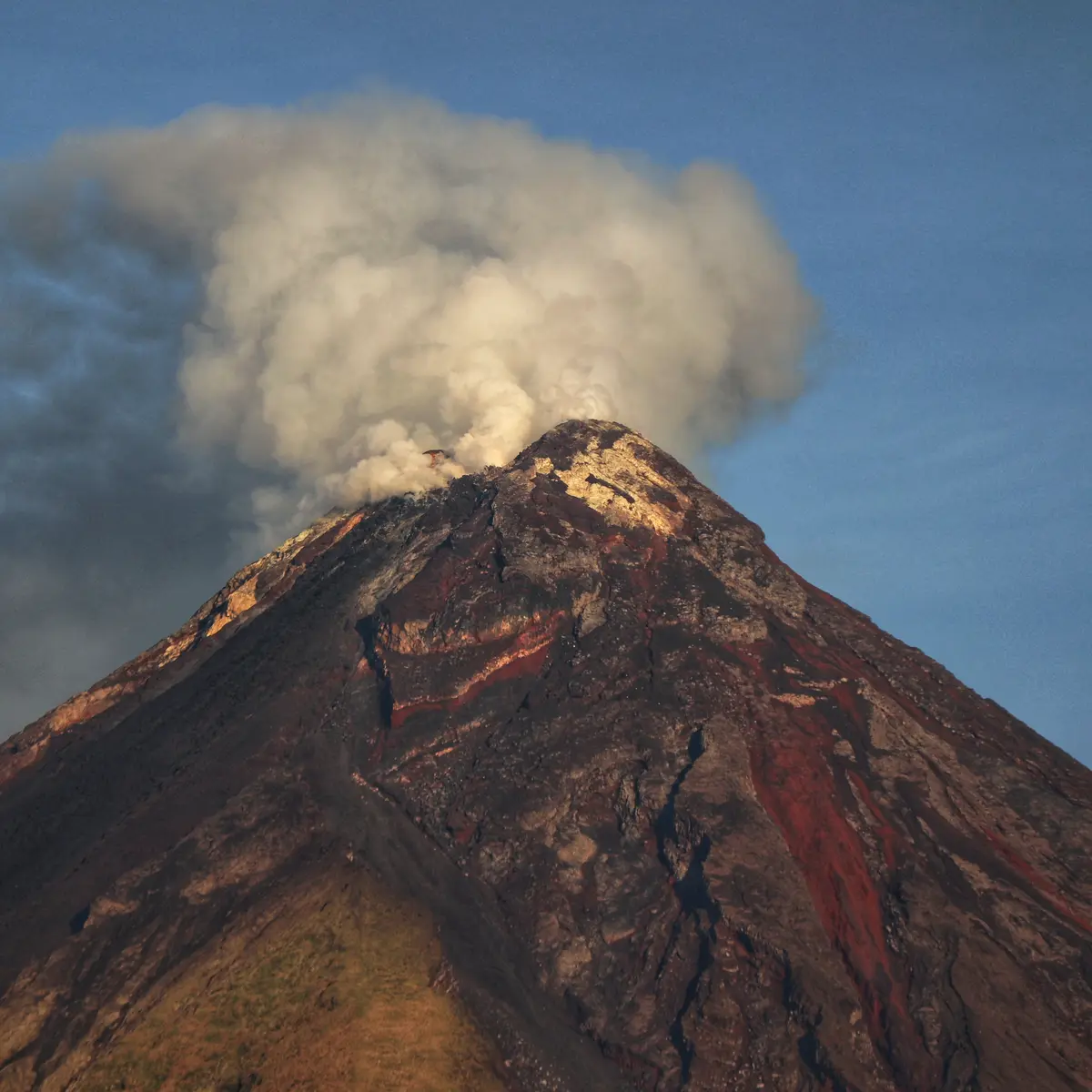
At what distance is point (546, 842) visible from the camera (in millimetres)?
96438

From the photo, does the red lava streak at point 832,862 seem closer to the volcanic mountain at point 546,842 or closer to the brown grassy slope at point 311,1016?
the volcanic mountain at point 546,842

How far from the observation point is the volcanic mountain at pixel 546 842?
275 feet

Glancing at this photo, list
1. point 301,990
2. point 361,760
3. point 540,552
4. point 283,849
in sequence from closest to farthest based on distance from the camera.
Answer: point 301,990 < point 283,849 < point 361,760 < point 540,552

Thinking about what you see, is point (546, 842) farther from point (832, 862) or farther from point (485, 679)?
point (832, 862)

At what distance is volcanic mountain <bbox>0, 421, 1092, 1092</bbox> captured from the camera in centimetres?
8375

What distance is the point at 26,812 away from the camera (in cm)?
10662

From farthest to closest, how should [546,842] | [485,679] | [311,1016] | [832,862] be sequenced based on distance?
[485,679] < [546,842] < [832,862] < [311,1016]

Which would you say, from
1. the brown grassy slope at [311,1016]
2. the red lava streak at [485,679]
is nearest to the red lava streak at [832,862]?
the red lava streak at [485,679]

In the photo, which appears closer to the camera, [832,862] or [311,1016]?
[311,1016]

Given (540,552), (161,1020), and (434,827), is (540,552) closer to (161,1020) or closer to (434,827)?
(434,827)

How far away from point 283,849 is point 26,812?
2069 cm

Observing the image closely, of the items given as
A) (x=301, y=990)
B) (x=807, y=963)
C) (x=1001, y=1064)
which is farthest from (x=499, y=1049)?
(x=1001, y=1064)

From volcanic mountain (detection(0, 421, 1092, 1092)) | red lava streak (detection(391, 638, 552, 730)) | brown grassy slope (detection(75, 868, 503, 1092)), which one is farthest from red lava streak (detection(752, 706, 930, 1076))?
brown grassy slope (detection(75, 868, 503, 1092))

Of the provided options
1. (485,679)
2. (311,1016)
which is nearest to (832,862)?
(485,679)
